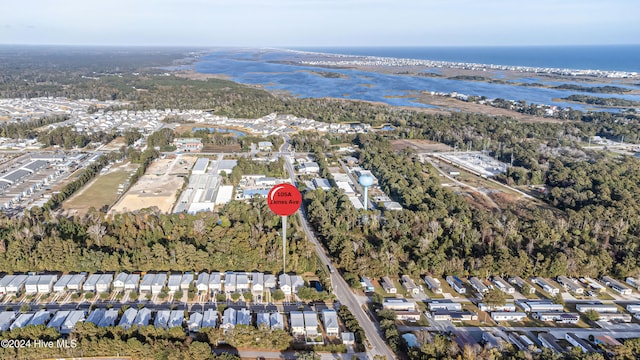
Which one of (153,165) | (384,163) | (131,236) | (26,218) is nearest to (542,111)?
(384,163)

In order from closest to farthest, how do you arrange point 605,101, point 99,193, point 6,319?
point 6,319
point 99,193
point 605,101

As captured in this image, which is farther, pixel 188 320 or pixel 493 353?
pixel 188 320

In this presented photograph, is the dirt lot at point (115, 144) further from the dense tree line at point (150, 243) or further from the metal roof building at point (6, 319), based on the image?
the metal roof building at point (6, 319)

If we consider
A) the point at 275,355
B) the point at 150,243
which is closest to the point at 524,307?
the point at 275,355

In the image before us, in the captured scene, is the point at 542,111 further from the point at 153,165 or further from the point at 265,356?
the point at 265,356

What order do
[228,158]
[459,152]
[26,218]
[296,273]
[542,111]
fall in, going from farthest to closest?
[542,111] → [459,152] → [228,158] → [26,218] → [296,273]

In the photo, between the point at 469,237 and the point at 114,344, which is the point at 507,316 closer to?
the point at 469,237
